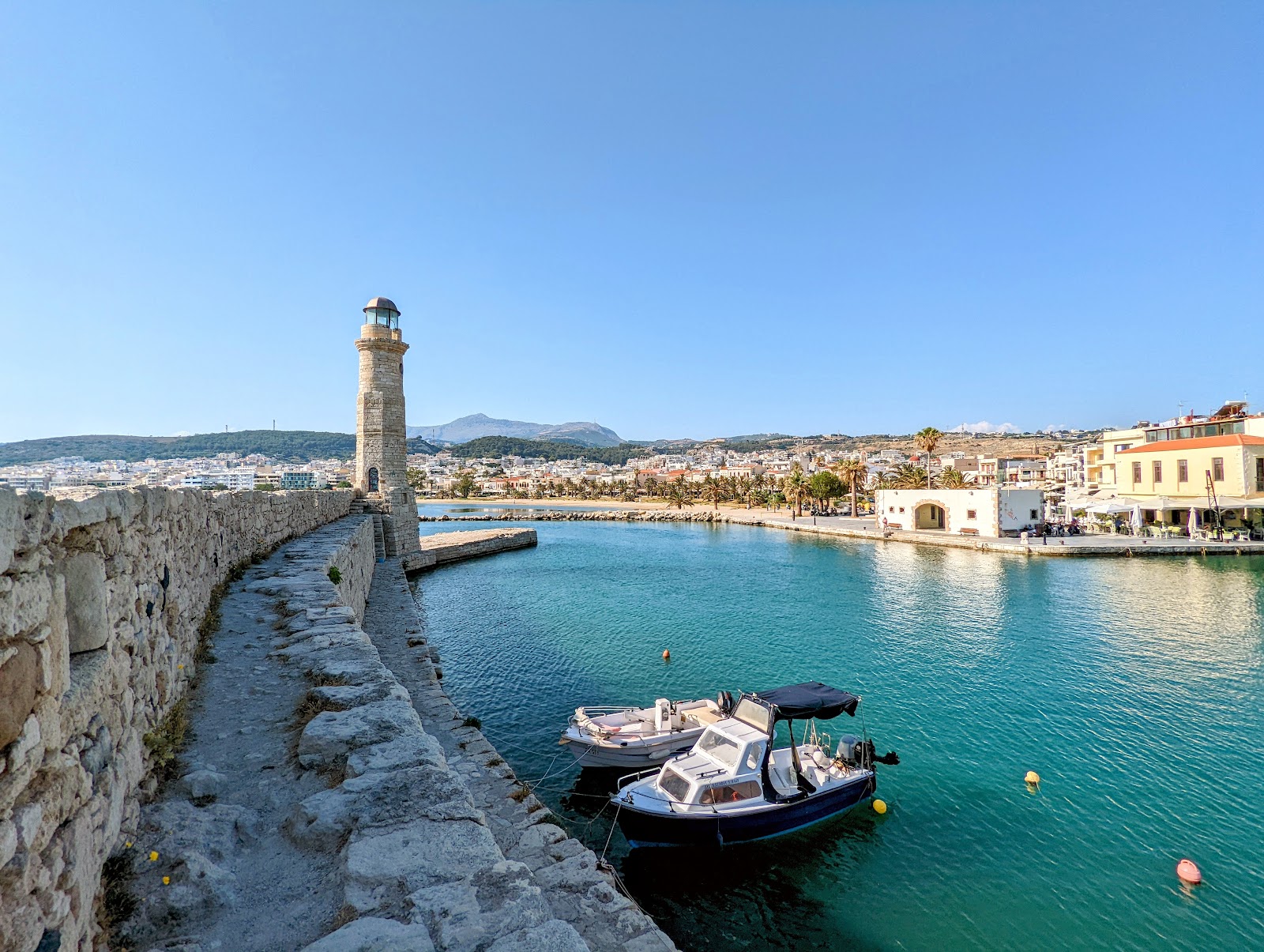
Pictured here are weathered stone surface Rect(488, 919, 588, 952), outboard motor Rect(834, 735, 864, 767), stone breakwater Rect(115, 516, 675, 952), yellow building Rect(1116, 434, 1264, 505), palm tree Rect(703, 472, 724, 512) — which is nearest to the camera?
weathered stone surface Rect(488, 919, 588, 952)

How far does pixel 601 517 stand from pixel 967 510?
49320 millimetres

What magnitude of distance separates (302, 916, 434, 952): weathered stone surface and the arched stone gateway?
53.3 metres

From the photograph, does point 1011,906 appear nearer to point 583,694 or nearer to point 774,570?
point 583,694

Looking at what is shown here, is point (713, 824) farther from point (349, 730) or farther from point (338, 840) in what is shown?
point (338, 840)

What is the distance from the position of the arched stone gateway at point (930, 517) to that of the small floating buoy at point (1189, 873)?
146 feet

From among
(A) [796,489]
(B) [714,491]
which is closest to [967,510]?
(A) [796,489]

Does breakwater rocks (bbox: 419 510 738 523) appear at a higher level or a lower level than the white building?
lower

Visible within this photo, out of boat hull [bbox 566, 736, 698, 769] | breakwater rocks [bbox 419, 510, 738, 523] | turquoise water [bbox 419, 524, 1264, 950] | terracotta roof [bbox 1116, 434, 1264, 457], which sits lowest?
breakwater rocks [bbox 419, 510, 738, 523]

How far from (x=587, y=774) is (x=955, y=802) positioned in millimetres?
6457

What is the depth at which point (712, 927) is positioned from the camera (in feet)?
25.8

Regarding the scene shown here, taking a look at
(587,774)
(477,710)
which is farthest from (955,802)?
(477,710)

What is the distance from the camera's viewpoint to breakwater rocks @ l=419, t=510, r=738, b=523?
76.8 meters

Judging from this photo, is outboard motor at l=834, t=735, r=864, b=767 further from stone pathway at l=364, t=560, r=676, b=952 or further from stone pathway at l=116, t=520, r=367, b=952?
stone pathway at l=116, t=520, r=367, b=952

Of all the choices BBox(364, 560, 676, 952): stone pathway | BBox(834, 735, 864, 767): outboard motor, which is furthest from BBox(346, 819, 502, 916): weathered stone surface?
BBox(834, 735, 864, 767): outboard motor
